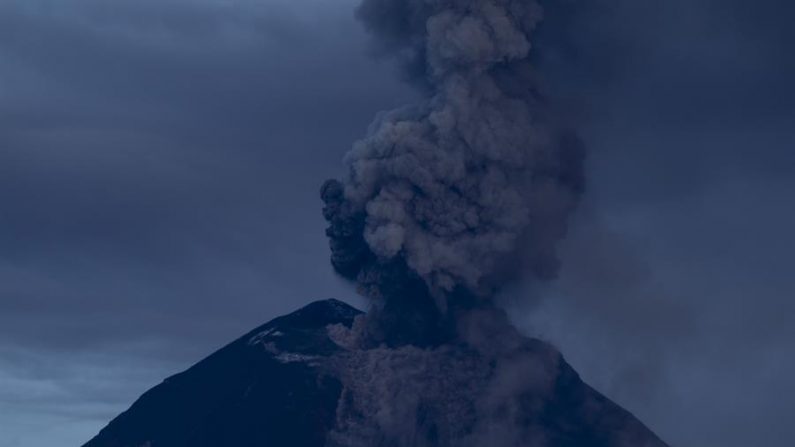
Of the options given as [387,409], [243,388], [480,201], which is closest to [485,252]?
[480,201]

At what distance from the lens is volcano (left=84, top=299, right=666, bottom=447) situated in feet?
322

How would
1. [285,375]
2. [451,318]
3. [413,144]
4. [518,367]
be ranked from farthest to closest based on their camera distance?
[285,375]
[518,367]
[451,318]
[413,144]

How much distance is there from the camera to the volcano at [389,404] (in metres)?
98.0

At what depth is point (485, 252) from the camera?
288 feet

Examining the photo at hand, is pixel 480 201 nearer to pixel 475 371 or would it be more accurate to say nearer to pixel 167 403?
pixel 475 371

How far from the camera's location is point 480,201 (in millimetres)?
87312

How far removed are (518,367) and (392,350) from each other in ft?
28.9

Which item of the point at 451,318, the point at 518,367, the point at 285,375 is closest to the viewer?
the point at 451,318

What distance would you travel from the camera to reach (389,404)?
10125 cm

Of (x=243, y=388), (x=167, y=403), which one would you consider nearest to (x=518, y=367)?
(x=243, y=388)

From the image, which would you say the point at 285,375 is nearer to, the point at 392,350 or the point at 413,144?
the point at 392,350

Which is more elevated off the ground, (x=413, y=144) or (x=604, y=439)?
(x=413, y=144)

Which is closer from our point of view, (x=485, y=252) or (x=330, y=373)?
(x=485, y=252)

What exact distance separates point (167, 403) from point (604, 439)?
30.7m
